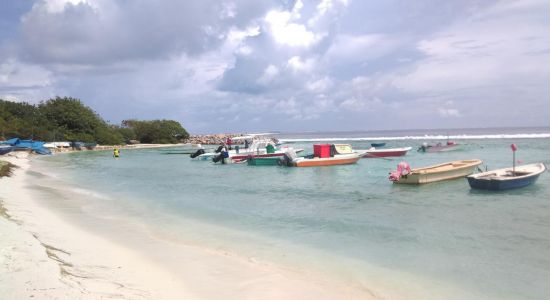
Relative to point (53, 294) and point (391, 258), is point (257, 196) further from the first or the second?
point (53, 294)

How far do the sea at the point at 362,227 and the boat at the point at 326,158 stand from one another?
371 inches

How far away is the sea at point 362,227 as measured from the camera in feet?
25.3

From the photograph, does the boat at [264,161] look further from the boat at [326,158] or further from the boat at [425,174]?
the boat at [425,174]

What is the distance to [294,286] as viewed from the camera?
7.00 meters

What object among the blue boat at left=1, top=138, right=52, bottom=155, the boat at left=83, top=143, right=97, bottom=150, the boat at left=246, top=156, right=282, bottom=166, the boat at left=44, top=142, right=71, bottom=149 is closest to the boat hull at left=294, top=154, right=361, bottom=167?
the boat at left=246, top=156, right=282, bottom=166

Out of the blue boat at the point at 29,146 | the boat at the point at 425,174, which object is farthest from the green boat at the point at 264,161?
the blue boat at the point at 29,146

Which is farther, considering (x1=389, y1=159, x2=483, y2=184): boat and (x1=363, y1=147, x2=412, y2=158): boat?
(x1=363, y1=147, x2=412, y2=158): boat

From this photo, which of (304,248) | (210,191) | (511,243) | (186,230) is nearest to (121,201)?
(210,191)

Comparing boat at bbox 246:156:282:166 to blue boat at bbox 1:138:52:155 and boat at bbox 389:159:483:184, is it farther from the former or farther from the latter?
blue boat at bbox 1:138:52:155

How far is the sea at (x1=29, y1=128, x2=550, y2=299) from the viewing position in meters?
7.70

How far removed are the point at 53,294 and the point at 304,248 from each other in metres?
5.70

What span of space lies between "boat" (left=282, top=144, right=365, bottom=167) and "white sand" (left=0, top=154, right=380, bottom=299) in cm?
2325

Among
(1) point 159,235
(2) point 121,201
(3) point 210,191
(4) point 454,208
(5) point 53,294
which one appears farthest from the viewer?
(3) point 210,191

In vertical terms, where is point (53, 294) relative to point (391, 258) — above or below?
above
